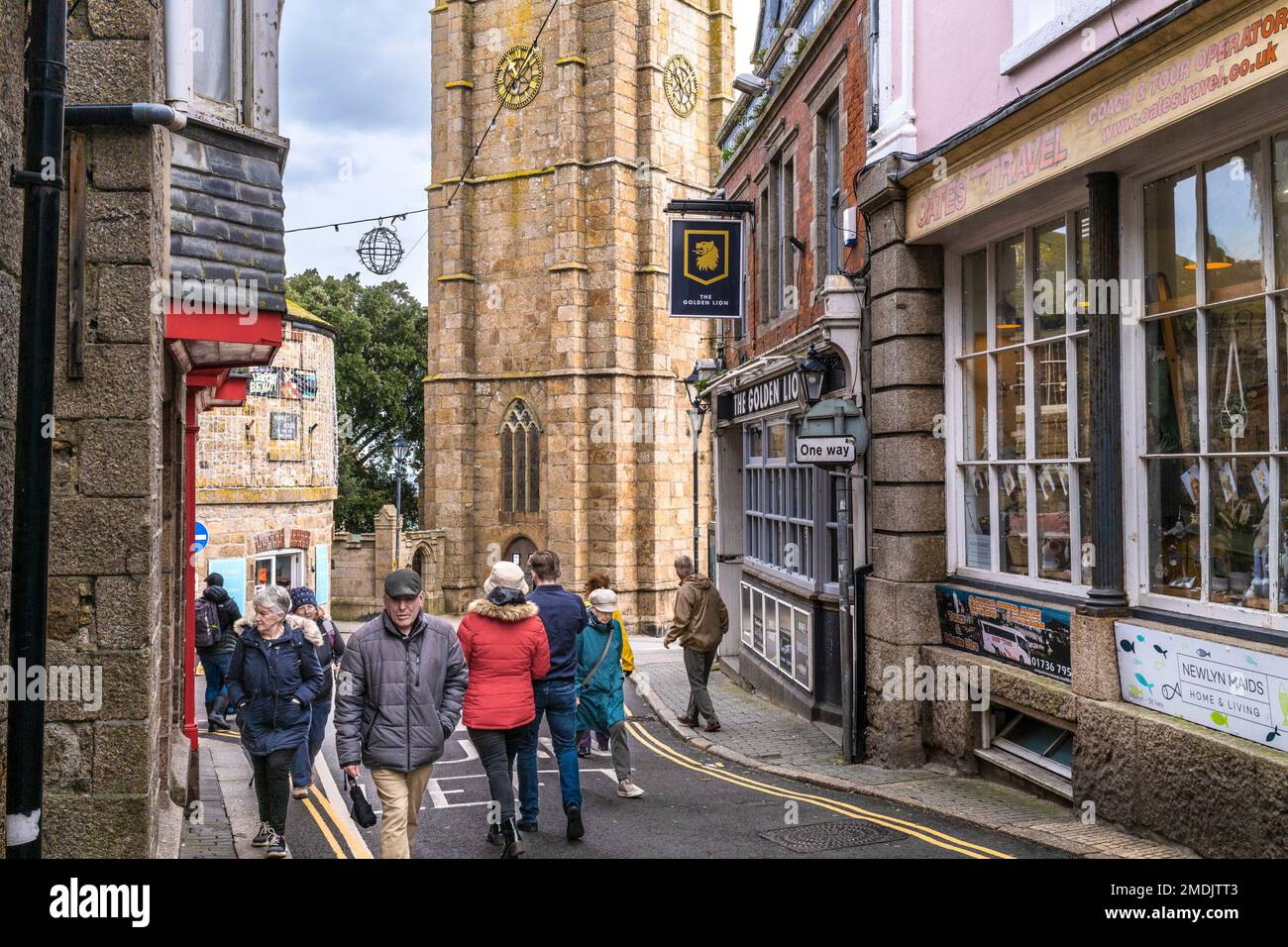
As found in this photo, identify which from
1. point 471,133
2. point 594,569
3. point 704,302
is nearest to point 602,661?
point 704,302

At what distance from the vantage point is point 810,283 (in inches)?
520

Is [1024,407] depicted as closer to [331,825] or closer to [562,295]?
[331,825]

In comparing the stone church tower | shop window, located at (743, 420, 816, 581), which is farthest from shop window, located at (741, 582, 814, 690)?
the stone church tower

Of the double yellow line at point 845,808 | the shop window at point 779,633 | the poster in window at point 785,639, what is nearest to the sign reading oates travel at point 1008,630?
the double yellow line at point 845,808

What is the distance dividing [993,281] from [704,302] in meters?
7.34

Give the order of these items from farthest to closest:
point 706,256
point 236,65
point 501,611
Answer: point 706,256
point 236,65
point 501,611

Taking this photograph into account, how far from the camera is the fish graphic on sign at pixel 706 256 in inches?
640

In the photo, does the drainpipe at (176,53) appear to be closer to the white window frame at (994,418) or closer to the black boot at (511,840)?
the black boot at (511,840)

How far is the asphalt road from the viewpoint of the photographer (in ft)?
24.0

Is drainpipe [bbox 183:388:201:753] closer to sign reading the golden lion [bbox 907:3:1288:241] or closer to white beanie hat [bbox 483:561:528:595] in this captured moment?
white beanie hat [bbox 483:561:528:595]

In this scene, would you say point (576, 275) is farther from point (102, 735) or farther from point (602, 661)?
point (102, 735)

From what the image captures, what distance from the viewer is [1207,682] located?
6496mm

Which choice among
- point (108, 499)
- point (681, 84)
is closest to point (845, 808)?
point (108, 499)

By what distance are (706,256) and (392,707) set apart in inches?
442
